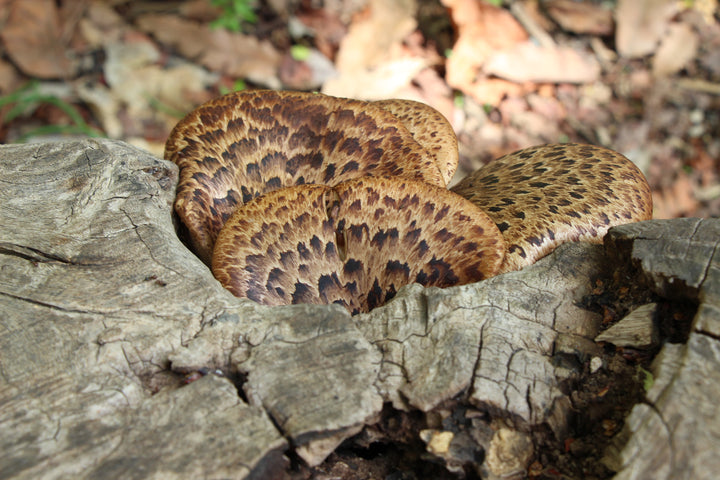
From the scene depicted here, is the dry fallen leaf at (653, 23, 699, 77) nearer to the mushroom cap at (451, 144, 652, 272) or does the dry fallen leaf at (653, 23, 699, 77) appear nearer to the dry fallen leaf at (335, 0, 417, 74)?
the dry fallen leaf at (335, 0, 417, 74)

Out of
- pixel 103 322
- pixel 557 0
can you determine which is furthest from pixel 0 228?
pixel 557 0

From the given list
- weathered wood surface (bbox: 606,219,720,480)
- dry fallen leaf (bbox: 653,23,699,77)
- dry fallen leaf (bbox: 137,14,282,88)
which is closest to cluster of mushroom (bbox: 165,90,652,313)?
weathered wood surface (bbox: 606,219,720,480)

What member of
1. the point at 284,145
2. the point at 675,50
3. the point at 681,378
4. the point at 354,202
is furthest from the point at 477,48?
the point at 681,378

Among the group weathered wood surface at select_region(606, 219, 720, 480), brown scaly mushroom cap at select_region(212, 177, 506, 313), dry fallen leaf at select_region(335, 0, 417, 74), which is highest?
dry fallen leaf at select_region(335, 0, 417, 74)

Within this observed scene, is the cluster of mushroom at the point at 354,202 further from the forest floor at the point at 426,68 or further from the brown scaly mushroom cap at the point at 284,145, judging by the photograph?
the forest floor at the point at 426,68

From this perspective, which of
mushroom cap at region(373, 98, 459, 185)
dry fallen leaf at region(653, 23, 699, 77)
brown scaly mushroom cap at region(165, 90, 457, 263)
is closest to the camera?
brown scaly mushroom cap at region(165, 90, 457, 263)

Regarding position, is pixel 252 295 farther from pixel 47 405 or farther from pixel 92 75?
pixel 92 75
